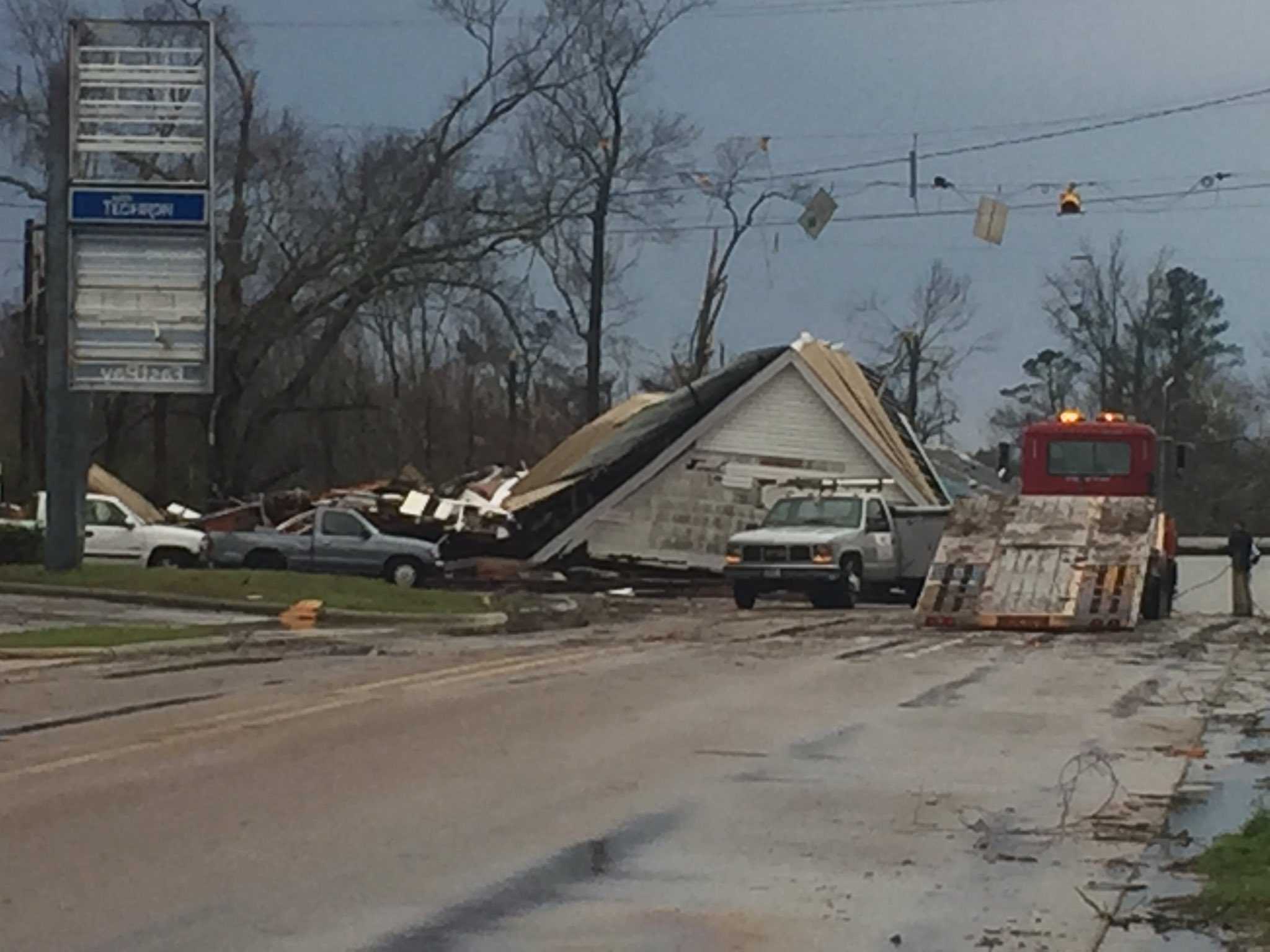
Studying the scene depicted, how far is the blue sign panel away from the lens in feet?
100

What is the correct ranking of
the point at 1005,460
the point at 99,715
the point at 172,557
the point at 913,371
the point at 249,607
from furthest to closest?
the point at 913,371, the point at 172,557, the point at 1005,460, the point at 249,607, the point at 99,715

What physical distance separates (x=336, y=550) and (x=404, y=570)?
1.33m

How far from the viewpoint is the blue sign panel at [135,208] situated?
100 ft

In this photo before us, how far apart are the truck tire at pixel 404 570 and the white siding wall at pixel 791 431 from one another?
27.9 feet

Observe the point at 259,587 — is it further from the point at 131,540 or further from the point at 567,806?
the point at 567,806

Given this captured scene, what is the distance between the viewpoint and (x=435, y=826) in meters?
10.3

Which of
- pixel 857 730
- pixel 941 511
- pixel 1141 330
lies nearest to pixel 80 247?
pixel 941 511

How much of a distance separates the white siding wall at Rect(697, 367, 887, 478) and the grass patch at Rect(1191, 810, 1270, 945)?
116 ft

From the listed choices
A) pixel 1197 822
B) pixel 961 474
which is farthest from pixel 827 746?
pixel 961 474

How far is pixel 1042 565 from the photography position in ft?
96.9

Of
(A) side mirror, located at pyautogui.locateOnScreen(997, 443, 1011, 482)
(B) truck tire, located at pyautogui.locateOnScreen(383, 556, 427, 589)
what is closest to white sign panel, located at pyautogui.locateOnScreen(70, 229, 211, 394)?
(B) truck tire, located at pyautogui.locateOnScreen(383, 556, 427, 589)

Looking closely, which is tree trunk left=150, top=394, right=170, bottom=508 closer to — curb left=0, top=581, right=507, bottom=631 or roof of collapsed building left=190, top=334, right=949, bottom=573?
roof of collapsed building left=190, top=334, right=949, bottom=573

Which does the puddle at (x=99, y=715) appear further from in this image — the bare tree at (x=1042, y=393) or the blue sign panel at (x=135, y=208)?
the bare tree at (x=1042, y=393)

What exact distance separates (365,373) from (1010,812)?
212 feet
